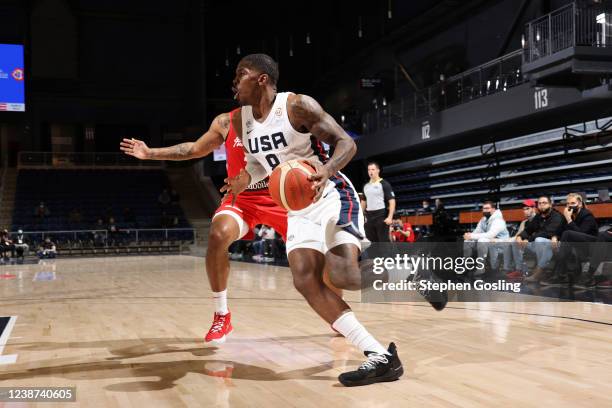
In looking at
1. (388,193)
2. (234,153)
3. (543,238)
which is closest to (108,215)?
(388,193)

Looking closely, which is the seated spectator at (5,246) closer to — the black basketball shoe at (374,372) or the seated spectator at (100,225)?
the seated spectator at (100,225)

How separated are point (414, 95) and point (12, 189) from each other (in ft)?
54.1

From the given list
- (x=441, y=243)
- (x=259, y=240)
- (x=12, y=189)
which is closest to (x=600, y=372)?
(x=441, y=243)

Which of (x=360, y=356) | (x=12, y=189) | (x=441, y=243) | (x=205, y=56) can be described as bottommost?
(x=360, y=356)

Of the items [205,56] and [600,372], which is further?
[205,56]

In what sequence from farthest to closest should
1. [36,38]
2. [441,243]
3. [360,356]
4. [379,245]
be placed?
[36,38]
[379,245]
[441,243]
[360,356]

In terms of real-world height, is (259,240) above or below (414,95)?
below

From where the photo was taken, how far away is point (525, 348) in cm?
396

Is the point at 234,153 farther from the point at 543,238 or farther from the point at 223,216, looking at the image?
the point at 543,238

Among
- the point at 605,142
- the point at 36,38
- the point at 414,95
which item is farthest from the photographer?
the point at 36,38

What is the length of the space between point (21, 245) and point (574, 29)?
50.3 ft

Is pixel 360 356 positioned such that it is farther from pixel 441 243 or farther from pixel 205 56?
pixel 205 56

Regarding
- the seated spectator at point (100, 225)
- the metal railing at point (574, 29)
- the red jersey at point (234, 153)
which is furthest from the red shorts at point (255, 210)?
the seated spectator at point (100, 225)

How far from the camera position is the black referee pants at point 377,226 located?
8.82 metres
